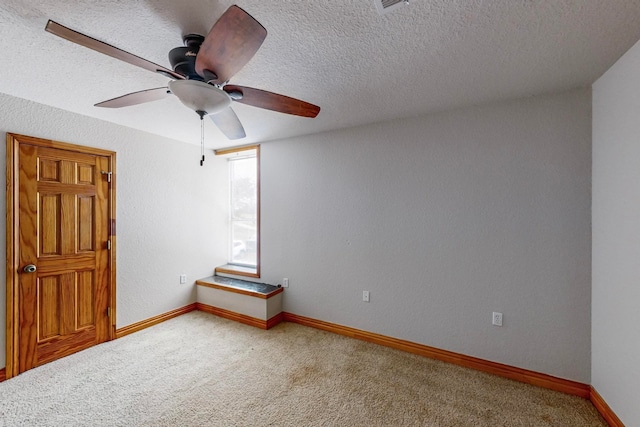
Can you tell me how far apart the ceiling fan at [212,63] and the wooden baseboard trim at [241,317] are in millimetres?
2443

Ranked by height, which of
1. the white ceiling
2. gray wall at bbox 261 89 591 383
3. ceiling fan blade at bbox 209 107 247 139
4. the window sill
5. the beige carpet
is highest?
the white ceiling

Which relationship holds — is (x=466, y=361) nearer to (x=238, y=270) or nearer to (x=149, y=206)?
(x=238, y=270)

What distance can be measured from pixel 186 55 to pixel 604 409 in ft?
11.4

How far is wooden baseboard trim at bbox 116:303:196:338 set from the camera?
9.71ft

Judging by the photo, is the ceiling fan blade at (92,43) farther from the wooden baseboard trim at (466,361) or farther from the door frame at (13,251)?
the wooden baseboard trim at (466,361)

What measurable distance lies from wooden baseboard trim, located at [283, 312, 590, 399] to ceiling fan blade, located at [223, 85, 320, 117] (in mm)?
2373

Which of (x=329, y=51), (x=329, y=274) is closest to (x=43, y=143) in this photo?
(x=329, y=51)

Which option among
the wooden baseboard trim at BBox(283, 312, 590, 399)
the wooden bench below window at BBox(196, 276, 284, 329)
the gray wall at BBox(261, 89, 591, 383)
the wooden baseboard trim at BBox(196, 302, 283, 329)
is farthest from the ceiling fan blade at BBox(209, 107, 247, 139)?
the wooden baseboard trim at BBox(283, 312, 590, 399)

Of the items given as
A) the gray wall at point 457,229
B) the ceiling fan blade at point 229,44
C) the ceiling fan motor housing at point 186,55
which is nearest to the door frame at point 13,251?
the ceiling fan motor housing at point 186,55

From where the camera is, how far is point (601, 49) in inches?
61.5

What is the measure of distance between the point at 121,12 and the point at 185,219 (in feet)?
9.03

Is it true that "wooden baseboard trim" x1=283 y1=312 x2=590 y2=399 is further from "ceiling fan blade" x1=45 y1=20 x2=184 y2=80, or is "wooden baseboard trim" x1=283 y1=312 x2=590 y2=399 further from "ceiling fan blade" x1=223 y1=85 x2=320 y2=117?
"ceiling fan blade" x1=45 y1=20 x2=184 y2=80

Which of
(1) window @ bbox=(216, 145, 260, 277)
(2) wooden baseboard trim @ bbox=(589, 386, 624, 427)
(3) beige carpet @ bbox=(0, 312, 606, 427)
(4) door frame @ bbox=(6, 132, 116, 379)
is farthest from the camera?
(1) window @ bbox=(216, 145, 260, 277)

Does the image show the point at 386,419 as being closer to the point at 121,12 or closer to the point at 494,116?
the point at 494,116
